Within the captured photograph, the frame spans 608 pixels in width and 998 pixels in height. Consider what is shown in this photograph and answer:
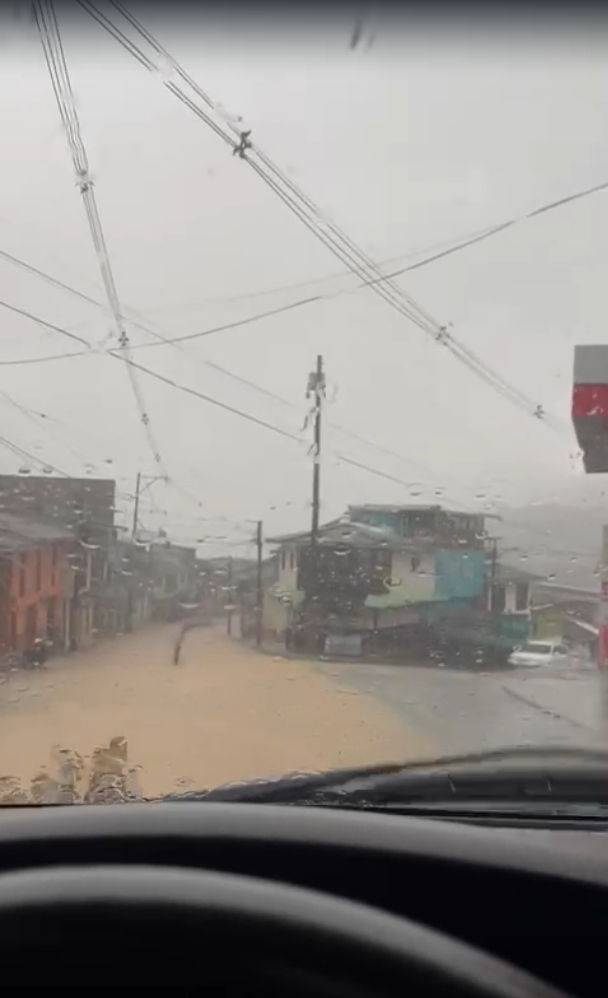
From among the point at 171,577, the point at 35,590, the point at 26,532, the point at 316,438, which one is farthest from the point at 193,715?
the point at 316,438

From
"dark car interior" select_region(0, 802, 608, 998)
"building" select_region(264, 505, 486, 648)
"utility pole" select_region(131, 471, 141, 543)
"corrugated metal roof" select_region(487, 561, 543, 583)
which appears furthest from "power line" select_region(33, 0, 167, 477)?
"dark car interior" select_region(0, 802, 608, 998)

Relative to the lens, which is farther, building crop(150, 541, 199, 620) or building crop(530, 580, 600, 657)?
building crop(530, 580, 600, 657)

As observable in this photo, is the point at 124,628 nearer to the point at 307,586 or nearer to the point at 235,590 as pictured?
the point at 235,590

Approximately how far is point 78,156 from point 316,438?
150 centimetres

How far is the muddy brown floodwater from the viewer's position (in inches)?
148

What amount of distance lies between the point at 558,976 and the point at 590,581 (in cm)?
266

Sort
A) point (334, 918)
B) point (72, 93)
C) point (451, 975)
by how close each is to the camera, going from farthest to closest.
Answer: point (72, 93) < point (334, 918) < point (451, 975)

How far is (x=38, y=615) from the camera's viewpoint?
443cm

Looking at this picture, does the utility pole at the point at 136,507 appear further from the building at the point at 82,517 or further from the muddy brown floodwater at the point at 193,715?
the muddy brown floodwater at the point at 193,715

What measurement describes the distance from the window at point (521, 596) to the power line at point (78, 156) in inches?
60.8

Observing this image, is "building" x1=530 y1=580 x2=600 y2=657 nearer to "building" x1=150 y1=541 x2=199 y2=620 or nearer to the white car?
the white car

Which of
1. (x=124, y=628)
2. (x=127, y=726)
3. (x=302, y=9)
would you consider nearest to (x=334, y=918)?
(x=127, y=726)

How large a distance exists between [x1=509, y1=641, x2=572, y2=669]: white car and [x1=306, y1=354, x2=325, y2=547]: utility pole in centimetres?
97

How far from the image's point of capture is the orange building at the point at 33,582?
4355 mm
